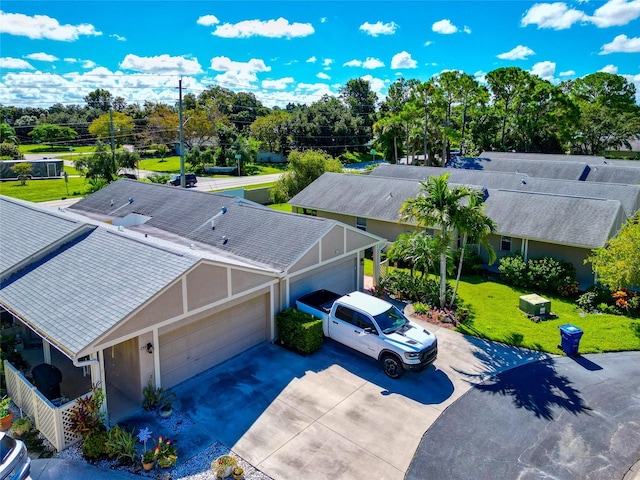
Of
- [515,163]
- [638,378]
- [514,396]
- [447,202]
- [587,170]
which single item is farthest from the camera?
[515,163]

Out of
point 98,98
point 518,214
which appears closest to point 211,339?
point 518,214

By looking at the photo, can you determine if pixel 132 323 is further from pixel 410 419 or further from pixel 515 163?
pixel 515 163

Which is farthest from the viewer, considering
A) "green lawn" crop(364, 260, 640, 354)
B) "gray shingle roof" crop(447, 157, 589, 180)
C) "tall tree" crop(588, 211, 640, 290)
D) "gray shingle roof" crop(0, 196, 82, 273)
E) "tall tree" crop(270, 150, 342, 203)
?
"gray shingle roof" crop(447, 157, 589, 180)

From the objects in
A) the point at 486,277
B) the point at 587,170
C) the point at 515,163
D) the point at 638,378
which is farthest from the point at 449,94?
the point at 638,378

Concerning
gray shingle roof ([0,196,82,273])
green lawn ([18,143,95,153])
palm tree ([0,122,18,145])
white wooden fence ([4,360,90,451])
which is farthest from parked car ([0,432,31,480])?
green lawn ([18,143,95,153])

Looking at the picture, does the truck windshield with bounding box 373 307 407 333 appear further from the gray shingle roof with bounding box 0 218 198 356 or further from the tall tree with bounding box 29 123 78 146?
the tall tree with bounding box 29 123 78 146

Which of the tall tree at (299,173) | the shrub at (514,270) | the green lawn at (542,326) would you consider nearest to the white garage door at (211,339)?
the green lawn at (542,326)
